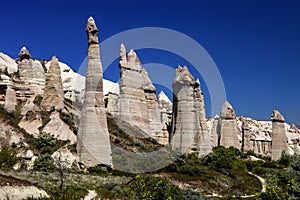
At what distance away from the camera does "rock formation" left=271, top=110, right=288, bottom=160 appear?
4269cm

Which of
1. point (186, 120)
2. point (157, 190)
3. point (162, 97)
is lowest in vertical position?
point (157, 190)

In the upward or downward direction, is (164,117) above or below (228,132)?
above

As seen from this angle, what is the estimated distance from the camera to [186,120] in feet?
132

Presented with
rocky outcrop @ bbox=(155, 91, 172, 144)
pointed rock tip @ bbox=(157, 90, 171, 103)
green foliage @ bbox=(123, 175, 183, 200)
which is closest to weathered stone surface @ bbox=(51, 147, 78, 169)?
green foliage @ bbox=(123, 175, 183, 200)

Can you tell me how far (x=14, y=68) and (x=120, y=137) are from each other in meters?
Result: 27.9

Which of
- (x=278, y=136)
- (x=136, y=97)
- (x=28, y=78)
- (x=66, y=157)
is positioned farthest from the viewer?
(x=28, y=78)

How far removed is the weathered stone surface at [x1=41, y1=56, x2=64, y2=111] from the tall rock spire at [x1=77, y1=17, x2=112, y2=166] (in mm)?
10681

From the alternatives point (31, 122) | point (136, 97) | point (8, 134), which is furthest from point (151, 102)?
point (8, 134)

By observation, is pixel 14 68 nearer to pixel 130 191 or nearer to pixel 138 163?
pixel 138 163

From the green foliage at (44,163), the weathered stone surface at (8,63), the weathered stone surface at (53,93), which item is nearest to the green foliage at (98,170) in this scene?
the green foliage at (44,163)

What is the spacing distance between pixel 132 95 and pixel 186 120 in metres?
7.11

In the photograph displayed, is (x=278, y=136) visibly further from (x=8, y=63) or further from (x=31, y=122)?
(x=8, y=63)

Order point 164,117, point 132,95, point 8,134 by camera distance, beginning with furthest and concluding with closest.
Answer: point 164,117 → point 132,95 → point 8,134

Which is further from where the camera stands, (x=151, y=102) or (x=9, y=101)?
(x=151, y=102)
